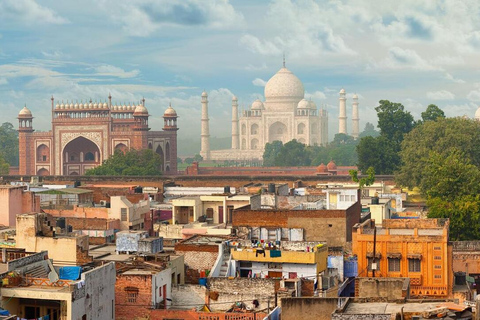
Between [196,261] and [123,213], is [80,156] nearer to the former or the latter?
[123,213]

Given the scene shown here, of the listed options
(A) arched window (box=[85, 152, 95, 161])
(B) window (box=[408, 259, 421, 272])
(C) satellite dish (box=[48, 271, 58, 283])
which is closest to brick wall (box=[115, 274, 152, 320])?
(C) satellite dish (box=[48, 271, 58, 283])

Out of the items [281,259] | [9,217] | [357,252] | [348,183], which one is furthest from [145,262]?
[348,183]

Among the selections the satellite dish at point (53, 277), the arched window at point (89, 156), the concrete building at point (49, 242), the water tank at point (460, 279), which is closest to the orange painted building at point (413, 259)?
the water tank at point (460, 279)

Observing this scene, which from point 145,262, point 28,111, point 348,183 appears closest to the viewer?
point 145,262

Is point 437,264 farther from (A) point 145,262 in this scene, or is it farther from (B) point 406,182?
(B) point 406,182

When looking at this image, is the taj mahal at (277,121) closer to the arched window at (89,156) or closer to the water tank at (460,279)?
the arched window at (89,156)

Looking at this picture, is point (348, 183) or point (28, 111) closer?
point (348, 183)

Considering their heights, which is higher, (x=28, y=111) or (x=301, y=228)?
(x=28, y=111)

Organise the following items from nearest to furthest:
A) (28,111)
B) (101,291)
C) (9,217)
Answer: (101,291) → (9,217) → (28,111)
